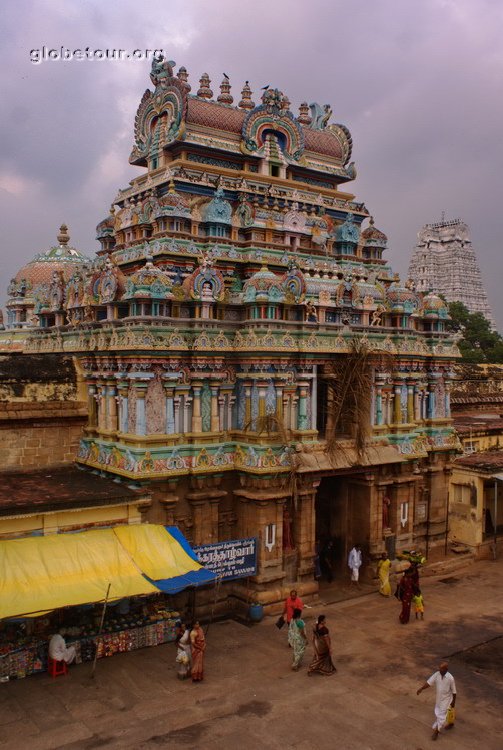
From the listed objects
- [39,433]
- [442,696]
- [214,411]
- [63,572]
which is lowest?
[442,696]

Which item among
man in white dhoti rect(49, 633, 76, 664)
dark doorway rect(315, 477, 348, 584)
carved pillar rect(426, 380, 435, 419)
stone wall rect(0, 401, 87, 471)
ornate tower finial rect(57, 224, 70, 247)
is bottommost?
man in white dhoti rect(49, 633, 76, 664)

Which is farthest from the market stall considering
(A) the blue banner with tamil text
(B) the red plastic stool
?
(A) the blue banner with tamil text

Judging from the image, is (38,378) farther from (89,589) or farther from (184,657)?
(184,657)

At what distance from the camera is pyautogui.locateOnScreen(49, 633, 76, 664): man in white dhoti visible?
48.7 ft

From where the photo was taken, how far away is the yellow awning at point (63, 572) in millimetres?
14102

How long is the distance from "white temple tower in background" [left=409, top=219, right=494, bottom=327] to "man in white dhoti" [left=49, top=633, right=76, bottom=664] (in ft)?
228

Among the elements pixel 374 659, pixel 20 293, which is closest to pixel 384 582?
pixel 374 659

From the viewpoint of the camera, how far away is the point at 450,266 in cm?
8262

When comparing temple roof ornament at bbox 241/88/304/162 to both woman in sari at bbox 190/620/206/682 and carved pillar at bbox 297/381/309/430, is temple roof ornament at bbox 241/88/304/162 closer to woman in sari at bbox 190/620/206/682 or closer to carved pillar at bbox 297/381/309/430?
carved pillar at bbox 297/381/309/430

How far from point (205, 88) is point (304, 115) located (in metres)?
5.04

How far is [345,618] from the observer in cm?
1884

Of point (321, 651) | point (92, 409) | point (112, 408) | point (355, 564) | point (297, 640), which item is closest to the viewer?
point (321, 651)

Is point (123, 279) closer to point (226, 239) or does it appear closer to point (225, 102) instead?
point (226, 239)

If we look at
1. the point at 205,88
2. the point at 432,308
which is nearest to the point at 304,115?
the point at 205,88
